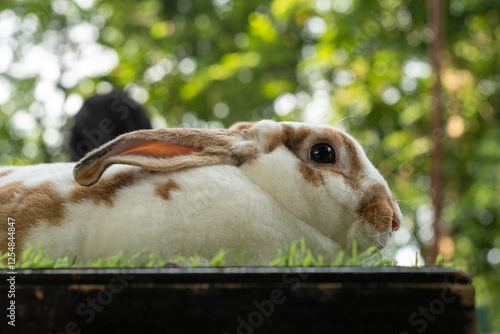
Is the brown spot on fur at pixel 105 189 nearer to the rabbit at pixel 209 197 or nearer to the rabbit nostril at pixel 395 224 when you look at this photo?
the rabbit at pixel 209 197

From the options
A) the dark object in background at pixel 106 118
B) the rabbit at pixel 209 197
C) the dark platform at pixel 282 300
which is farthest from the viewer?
the dark object in background at pixel 106 118

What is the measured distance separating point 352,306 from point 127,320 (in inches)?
→ 10.3

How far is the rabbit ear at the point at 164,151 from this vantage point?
89 cm

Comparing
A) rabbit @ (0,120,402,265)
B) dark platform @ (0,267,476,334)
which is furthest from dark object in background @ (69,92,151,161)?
dark platform @ (0,267,476,334)

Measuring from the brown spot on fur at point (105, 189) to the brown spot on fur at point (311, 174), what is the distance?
0.28 m

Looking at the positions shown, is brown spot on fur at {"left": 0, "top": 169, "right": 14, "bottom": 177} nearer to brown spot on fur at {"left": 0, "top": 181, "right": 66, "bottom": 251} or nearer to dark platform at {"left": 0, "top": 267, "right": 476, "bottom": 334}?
brown spot on fur at {"left": 0, "top": 181, "right": 66, "bottom": 251}

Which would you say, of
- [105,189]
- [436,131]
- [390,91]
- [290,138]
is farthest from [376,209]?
[390,91]

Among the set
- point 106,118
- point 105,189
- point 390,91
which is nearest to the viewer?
point 105,189

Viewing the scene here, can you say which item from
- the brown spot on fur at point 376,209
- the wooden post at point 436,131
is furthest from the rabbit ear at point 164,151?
the wooden post at point 436,131

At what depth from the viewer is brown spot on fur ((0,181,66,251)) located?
0.92 m

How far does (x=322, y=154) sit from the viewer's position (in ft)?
3.38

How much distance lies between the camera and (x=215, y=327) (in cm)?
65

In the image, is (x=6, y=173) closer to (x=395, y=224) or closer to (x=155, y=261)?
(x=155, y=261)

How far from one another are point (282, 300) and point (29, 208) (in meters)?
0.49
